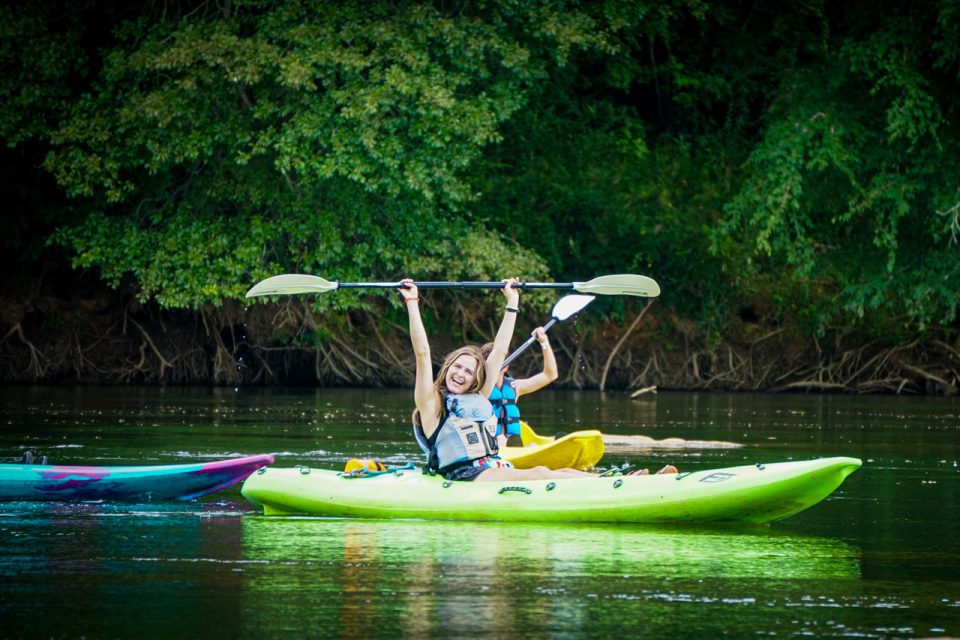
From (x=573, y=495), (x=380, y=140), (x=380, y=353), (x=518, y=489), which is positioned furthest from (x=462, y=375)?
(x=380, y=353)

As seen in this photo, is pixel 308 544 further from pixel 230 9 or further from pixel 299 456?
pixel 230 9

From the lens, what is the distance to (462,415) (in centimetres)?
717

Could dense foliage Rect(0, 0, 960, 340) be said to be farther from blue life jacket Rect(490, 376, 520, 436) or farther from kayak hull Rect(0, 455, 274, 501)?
kayak hull Rect(0, 455, 274, 501)

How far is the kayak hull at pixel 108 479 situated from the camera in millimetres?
7672

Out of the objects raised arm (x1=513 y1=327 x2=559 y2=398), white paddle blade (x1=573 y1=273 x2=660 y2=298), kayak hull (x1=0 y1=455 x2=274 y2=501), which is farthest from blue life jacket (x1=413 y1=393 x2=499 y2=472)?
white paddle blade (x1=573 y1=273 x2=660 y2=298)

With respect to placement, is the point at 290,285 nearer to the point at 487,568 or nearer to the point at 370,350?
the point at 487,568

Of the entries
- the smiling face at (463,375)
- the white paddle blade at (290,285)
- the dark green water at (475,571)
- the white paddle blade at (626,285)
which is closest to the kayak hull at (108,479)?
the dark green water at (475,571)

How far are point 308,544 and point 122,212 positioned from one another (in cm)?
1488

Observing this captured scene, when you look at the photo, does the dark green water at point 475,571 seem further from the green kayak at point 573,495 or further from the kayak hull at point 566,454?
the kayak hull at point 566,454

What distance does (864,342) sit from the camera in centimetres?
2300

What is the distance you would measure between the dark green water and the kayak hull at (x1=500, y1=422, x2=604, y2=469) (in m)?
1.05

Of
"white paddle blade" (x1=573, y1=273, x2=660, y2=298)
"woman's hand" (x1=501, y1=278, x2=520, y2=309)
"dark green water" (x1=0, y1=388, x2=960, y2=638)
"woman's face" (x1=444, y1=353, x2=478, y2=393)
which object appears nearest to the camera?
"dark green water" (x1=0, y1=388, x2=960, y2=638)

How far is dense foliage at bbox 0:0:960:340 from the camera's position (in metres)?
17.9

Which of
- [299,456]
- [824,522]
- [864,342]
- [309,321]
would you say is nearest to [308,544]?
[824,522]
